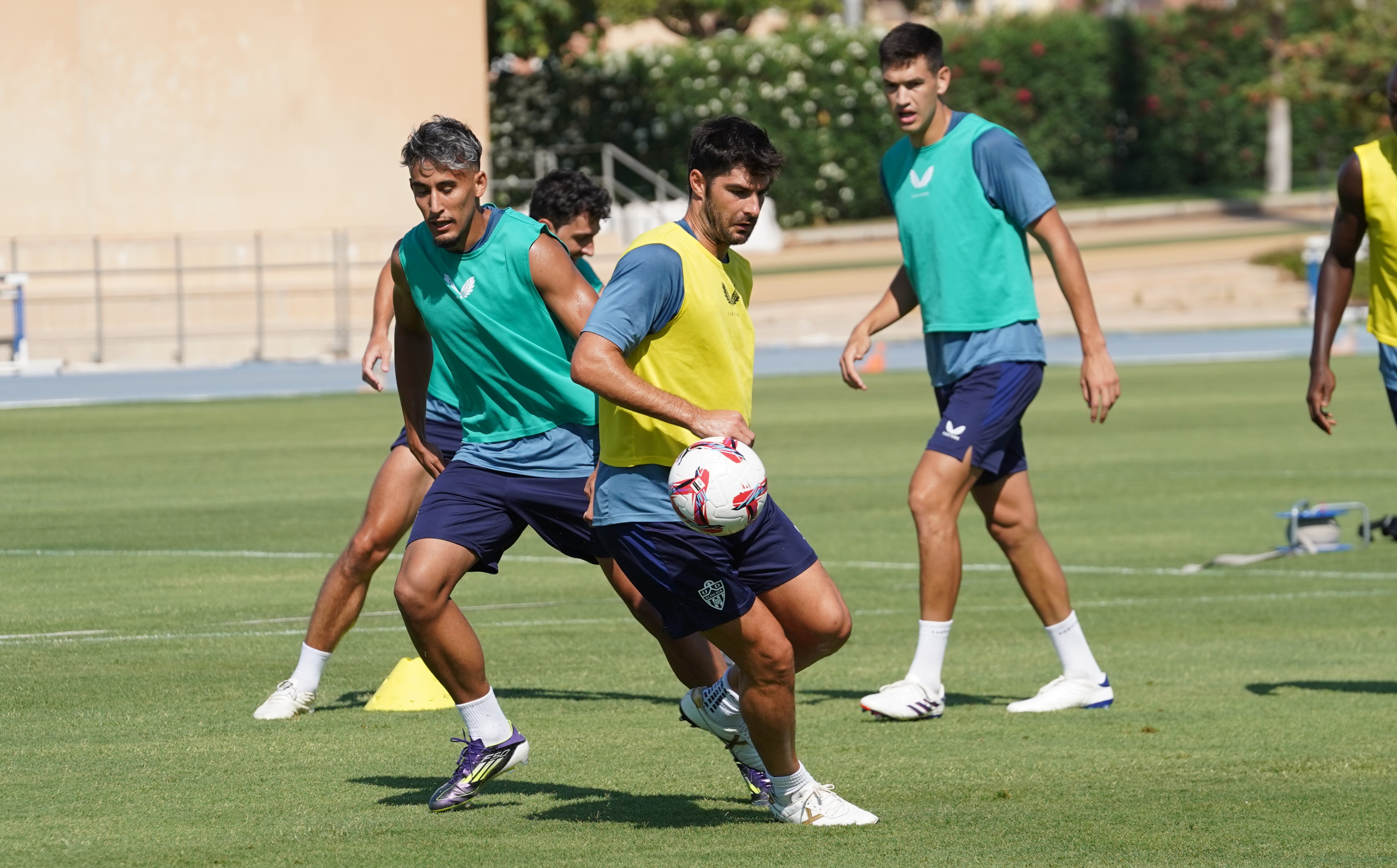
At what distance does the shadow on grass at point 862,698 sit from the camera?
8195mm

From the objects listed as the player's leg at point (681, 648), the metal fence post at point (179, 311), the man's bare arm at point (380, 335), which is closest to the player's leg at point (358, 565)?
the man's bare arm at point (380, 335)

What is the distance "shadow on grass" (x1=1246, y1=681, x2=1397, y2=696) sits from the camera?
323 inches

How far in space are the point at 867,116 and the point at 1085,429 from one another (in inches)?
1051

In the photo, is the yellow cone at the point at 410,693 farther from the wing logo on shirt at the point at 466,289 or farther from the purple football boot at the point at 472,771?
the wing logo on shirt at the point at 466,289

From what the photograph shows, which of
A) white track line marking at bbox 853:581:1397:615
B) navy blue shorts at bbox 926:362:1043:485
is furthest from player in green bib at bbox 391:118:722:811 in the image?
white track line marking at bbox 853:581:1397:615

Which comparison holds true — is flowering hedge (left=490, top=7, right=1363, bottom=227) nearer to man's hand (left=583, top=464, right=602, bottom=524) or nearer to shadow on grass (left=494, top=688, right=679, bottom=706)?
shadow on grass (left=494, top=688, right=679, bottom=706)

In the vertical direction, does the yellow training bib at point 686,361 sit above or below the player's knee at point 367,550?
above

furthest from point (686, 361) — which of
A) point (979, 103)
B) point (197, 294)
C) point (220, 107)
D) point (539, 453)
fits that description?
point (979, 103)

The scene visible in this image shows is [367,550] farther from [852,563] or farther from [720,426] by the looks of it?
[852,563]

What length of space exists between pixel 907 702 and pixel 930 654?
0.79 feet

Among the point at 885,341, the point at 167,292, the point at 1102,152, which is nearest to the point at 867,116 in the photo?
the point at 1102,152

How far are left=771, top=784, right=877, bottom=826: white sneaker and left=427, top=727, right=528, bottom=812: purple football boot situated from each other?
0.87 m

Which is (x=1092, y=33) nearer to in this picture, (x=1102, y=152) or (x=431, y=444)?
(x=1102, y=152)

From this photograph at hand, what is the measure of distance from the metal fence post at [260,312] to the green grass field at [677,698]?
15.2m
